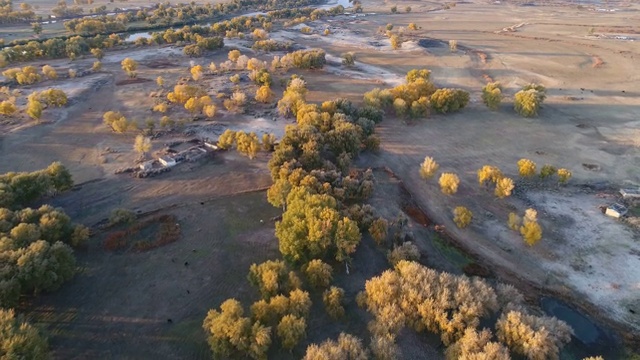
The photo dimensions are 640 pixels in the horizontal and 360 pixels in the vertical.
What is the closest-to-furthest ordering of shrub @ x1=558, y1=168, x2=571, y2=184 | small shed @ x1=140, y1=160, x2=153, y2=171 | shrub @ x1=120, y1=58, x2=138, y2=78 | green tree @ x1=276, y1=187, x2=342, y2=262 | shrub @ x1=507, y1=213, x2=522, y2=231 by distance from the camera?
green tree @ x1=276, y1=187, x2=342, y2=262 < shrub @ x1=507, y1=213, x2=522, y2=231 < shrub @ x1=558, y1=168, x2=571, y2=184 < small shed @ x1=140, y1=160, x2=153, y2=171 < shrub @ x1=120, y1=58, x2=138, y2=78

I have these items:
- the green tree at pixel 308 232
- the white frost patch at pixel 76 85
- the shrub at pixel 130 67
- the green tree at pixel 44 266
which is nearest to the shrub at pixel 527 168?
the green tree at pixel 308 232

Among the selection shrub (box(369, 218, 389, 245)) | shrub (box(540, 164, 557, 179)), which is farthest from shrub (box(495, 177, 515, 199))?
shrub (box(369, 218, 389, 245))

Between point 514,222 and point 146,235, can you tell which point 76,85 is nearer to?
point 146,235

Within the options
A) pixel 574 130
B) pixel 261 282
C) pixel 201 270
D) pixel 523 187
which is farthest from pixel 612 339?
pixel 574 130

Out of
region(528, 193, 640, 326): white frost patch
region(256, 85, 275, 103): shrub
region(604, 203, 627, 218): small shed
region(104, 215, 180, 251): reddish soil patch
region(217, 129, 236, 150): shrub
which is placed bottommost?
region(528, 193, 640, 326): white frost patch

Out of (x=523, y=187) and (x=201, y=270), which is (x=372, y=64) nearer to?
(x=523, y=187)

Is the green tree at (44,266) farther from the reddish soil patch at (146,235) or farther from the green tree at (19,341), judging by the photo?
the reddish soil patch at (146,235)

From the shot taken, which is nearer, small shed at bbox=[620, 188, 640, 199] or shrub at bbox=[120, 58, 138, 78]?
small shed at bbox=[620, 188, 640, 199]

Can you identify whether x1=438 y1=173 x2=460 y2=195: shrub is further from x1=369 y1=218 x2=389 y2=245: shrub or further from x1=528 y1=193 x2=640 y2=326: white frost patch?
x1=369 y1=218 x2=389 y2=245: shrub
